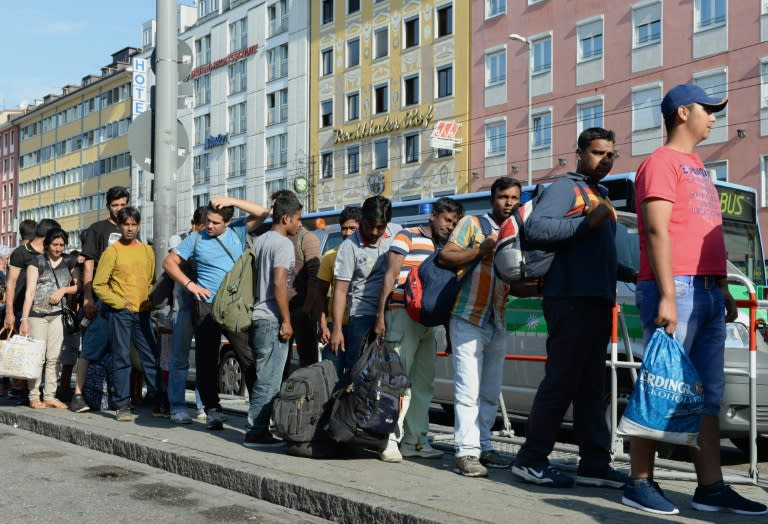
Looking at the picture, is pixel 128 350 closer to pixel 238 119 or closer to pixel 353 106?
pixel 353 106

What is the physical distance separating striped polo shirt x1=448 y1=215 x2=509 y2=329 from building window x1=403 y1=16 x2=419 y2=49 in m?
40.9

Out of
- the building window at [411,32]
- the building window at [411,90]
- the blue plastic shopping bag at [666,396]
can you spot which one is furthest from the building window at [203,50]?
the blue plastic shopping bag at [666,396]

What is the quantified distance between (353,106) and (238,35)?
42.2ft

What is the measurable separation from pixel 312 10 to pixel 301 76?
131 inches

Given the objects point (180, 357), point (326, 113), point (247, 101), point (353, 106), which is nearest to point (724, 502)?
point (180, 357)

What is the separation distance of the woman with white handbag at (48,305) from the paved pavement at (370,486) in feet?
7.14

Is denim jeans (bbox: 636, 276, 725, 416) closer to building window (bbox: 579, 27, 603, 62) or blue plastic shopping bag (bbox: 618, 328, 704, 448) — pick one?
blue plastic shopping bag (bbox: 618, 328, 704, 448)

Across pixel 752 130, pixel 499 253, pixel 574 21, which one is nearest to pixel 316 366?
pixel 499 253

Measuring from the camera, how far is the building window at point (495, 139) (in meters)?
41.8

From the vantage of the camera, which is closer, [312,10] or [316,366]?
[316,366]

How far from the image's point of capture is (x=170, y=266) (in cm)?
852

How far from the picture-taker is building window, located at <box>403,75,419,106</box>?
152 feet

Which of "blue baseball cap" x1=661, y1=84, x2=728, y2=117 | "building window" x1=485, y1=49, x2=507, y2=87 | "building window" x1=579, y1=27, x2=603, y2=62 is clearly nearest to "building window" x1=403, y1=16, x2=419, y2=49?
"building window" x1=485, y1=49, x2=507, y2=87

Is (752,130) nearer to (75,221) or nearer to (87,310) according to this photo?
(87,310)
